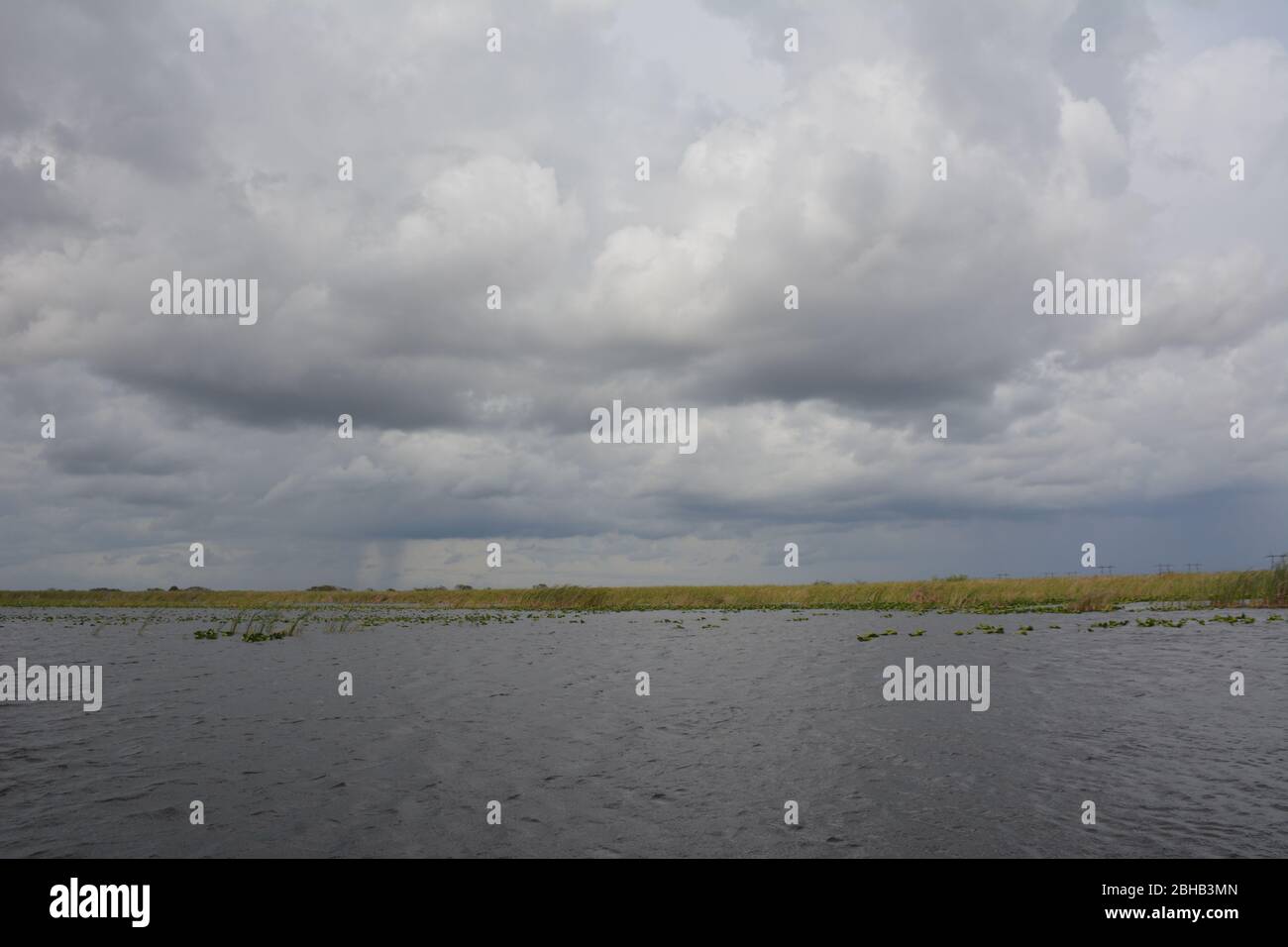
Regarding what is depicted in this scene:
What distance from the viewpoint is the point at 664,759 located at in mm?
16516

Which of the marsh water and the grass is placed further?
the grass

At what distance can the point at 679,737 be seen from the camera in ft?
61.1

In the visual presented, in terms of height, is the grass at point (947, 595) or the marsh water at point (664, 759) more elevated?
the marsh water at point (664, 759)

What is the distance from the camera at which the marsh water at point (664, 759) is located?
460 inches

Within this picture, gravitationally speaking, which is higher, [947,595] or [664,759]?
[664,759]

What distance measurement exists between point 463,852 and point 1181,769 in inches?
547

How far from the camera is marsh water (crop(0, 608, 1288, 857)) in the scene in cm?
1169

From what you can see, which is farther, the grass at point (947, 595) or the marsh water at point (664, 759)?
the grass at point (947, 595)

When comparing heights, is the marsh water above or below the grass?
above

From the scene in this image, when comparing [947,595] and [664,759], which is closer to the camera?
[664,759]
